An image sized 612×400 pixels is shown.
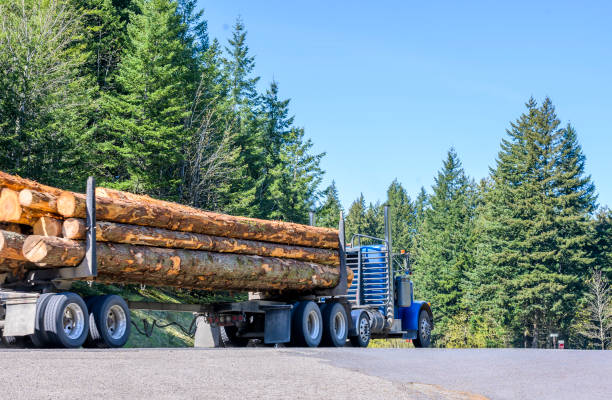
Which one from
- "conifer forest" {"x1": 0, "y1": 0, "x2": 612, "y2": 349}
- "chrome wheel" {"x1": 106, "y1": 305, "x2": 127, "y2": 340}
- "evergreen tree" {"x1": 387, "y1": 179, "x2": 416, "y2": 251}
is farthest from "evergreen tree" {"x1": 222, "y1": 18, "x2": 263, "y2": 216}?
"evergreen tree" {"x1": 387, "y1": 179, "x2": 416, "y2": 251}

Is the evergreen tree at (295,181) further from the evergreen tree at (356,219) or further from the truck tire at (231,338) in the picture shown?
the evergreen tree at (356,219)

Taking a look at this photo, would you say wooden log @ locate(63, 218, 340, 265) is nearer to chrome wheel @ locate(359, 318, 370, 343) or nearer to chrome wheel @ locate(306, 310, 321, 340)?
chrome wheel @ locate(306, 310, 321, 340)

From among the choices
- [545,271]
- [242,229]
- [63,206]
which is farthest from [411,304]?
[545,271]

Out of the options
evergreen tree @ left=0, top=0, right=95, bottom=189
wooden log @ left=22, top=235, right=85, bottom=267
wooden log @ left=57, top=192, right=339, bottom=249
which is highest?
evergreen tree @ left=0, top=0, right=95, bottom=189

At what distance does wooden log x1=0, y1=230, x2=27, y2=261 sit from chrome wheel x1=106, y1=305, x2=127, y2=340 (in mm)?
1731

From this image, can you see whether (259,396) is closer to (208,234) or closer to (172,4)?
(208,234)

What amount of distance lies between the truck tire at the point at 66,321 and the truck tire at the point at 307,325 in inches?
228

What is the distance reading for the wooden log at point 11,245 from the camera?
10930 millimetres

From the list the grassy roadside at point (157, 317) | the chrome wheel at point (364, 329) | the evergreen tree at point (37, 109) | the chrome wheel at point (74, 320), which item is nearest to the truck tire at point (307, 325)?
the chrome wheel at point (364, 329)

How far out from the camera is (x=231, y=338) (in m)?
17.1

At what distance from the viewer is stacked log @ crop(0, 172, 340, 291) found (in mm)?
11273

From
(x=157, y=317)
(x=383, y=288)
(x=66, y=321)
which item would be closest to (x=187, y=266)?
(x=66, y=321)

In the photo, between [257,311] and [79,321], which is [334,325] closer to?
[257,311]

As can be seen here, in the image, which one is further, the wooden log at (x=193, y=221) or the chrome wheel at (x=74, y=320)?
the wooden log at (x=193, y=221)
